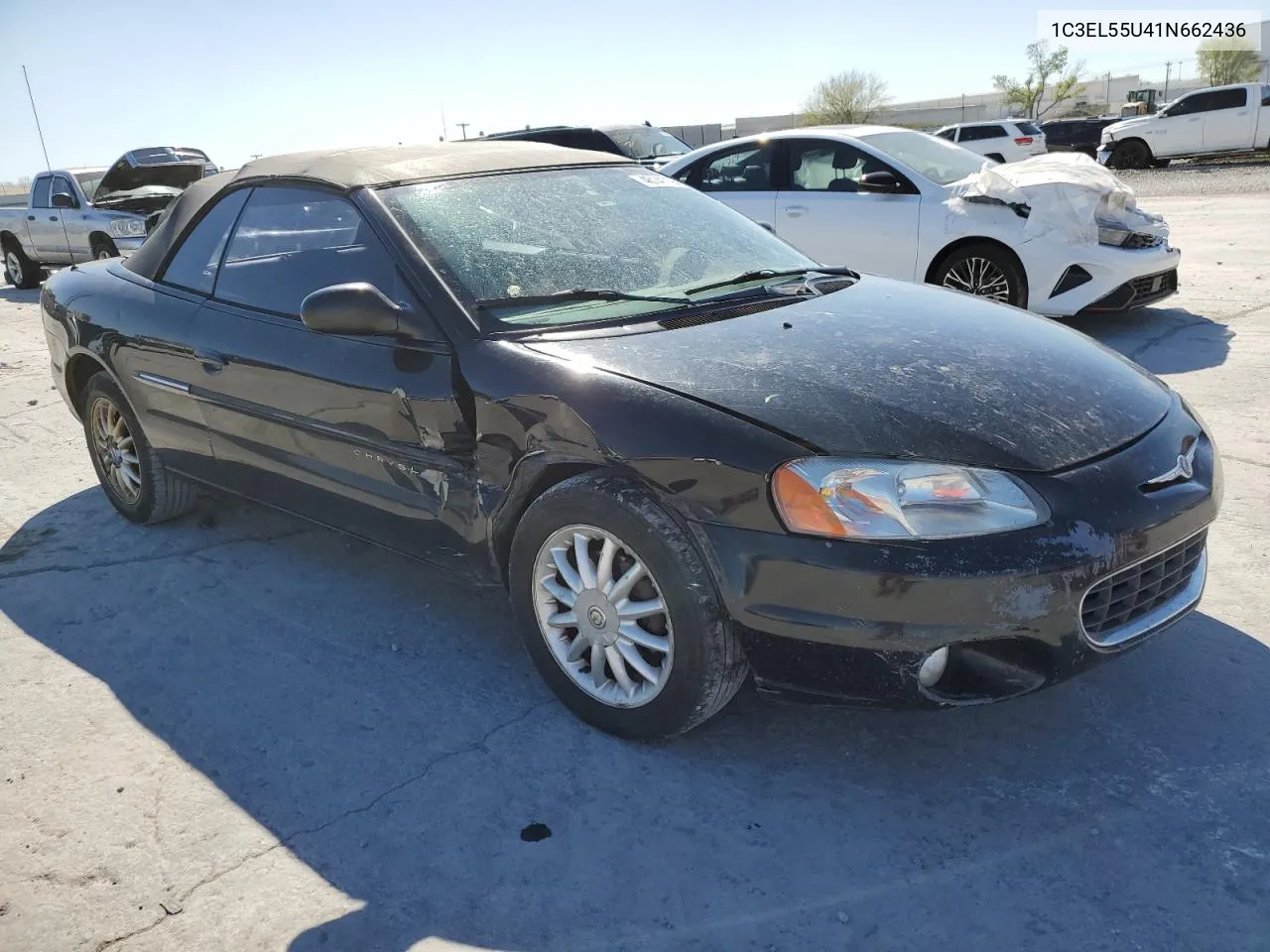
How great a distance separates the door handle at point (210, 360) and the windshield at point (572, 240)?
3.08ft

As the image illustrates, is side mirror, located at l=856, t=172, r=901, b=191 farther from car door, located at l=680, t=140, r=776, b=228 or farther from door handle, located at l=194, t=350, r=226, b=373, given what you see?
door handle, located at l=194, t=350, r=226, b=373

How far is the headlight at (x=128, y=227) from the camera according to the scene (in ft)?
43.6

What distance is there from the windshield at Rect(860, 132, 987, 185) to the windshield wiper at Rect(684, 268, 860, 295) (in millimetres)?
4227

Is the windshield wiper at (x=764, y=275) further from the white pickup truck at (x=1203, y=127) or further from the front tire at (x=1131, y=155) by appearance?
the front tire at (x=1131, y=155)

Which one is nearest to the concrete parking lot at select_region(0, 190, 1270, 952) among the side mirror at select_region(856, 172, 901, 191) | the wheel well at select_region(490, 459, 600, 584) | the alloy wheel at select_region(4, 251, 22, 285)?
the wheel well at select_region(490, 459, 600, 584)

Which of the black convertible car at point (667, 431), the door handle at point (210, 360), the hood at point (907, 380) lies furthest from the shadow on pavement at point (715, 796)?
the door handle at point (210, 360)

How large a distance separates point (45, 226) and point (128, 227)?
1971mm

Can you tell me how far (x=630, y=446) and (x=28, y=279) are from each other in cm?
1630

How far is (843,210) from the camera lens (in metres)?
7.91

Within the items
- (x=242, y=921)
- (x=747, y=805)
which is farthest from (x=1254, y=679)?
(x=242, y=921)

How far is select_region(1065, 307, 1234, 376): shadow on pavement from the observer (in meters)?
6.45

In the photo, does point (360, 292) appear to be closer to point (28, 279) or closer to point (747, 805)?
point (747, 805)

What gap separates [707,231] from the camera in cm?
382

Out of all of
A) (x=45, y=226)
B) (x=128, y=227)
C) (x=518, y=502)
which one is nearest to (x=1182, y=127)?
(x=128, y=227)
